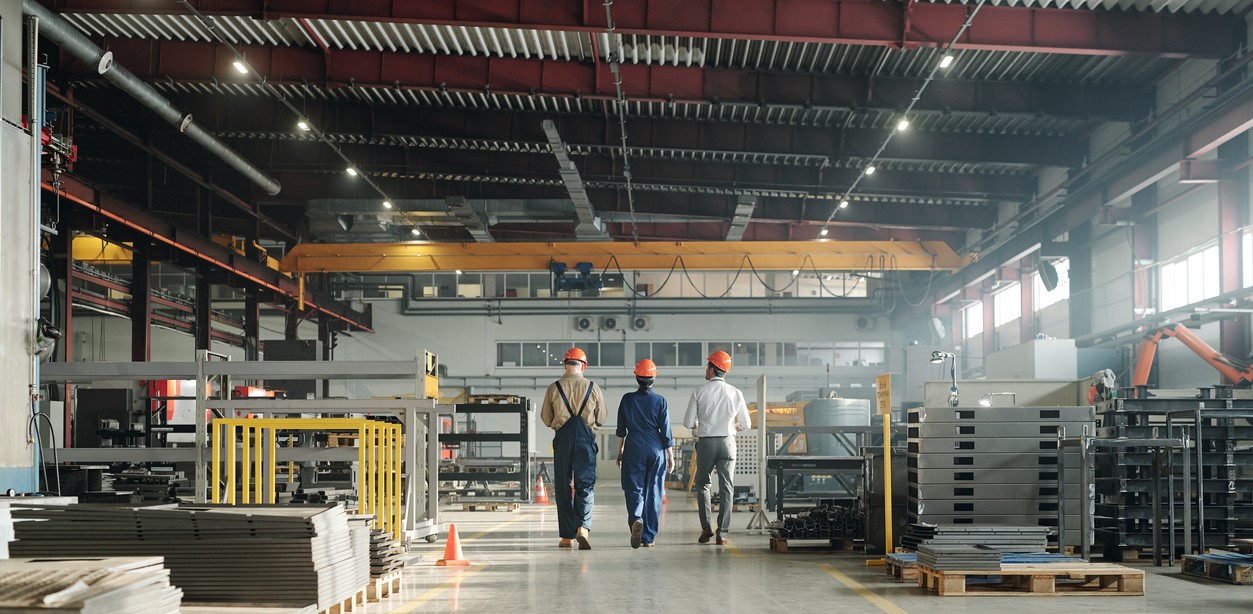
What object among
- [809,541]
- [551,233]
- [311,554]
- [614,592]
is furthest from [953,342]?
[311,554]

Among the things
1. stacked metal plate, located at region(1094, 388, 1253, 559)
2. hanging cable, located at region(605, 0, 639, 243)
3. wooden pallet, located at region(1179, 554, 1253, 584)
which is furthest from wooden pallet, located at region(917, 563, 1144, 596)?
hanging cable, located at region(605, 0, 639, 243)

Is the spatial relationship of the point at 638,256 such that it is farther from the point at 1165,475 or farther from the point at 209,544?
the point at 209,544

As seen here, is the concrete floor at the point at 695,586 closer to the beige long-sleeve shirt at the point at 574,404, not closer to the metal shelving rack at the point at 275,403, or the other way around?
the metal shelving rack at the point at 275,403

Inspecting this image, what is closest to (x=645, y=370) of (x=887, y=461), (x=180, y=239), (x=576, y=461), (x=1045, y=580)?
(x=576, y=461)

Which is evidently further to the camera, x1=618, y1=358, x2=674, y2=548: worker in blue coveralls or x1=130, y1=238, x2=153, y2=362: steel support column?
x1=130, y1=238, x2=153, y2=362: steel support column

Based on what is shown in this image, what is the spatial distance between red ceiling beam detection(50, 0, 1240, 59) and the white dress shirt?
4769 millimetres

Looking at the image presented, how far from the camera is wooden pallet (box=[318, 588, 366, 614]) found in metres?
5.66

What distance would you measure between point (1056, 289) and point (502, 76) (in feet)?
44.8

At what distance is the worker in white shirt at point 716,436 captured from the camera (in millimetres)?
10594

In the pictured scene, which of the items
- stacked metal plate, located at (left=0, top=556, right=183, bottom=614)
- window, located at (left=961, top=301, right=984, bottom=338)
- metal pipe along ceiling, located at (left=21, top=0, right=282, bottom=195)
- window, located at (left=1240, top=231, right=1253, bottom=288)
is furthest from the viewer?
window, located at (left=961, top=301, right=984, bottom=338)

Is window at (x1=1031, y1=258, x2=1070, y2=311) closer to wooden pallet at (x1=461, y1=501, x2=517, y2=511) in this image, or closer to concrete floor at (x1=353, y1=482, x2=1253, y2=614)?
wooden pallet at (x1=461, y1=501, x2=517, y2=511)

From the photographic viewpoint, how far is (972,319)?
3169 centimetres

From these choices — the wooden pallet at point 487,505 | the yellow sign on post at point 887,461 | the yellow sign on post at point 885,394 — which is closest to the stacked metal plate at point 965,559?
the yellow sign on post at point 887,461

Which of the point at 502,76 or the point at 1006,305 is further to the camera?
the point at 1006,305
